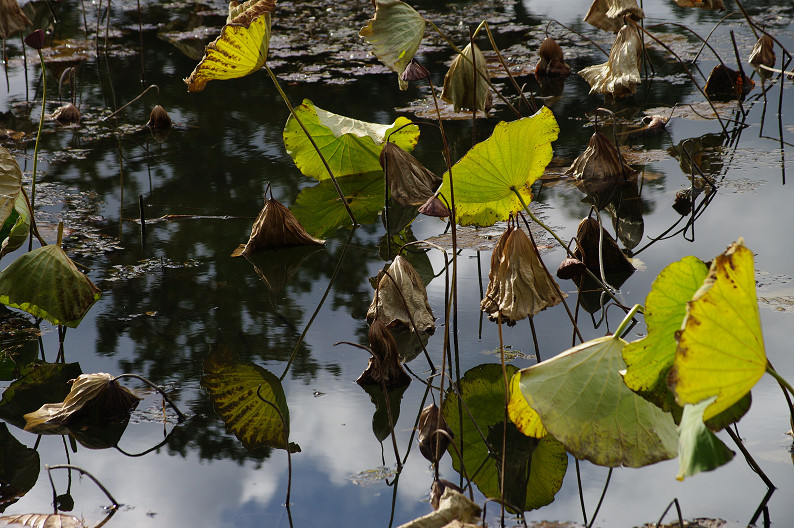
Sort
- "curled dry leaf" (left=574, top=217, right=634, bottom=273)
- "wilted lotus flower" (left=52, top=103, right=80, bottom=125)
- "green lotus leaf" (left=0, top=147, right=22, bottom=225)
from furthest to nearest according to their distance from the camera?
"wilted lotus flower" (left=52, top=103, right=80, bottom=125)
"curled dry leaf" (left=574, top=217, right=634, bottom=273)
"green lotus leaf" (left=0, top=147, right=22, bottom=225)

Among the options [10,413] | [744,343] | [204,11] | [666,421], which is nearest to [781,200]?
[666,421]

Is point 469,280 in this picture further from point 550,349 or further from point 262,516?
point 262,516

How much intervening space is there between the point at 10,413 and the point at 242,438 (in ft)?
1.68

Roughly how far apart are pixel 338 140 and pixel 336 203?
0.22 metres

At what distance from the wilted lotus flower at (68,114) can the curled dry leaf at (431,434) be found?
113 inches

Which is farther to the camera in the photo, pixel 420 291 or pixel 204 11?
pixel 204 11

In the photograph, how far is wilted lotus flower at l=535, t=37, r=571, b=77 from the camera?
4086mm

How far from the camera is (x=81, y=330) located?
6.63 ft

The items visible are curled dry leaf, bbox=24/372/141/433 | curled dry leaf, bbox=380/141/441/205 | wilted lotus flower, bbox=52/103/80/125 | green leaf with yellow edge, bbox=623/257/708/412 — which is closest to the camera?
green leaf with yellow edge, bbox=623/257/708/412

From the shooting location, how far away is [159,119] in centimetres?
356

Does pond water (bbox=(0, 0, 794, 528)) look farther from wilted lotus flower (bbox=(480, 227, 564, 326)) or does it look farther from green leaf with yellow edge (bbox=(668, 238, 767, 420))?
green leaf with yellow edge (bbox=(668, 238, 767, 420))

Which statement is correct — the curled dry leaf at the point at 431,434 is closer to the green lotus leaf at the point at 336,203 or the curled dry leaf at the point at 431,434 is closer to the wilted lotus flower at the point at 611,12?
the green lotus leaf at the point at 336,203

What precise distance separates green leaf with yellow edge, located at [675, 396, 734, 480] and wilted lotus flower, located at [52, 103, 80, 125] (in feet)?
11.1

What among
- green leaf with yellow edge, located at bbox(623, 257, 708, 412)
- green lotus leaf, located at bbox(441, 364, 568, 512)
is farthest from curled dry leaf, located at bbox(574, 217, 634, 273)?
green leaf with yellow edge, located at bbox(623, 257, 708, 412)
